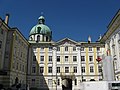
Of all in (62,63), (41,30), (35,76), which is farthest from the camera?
(41,30)

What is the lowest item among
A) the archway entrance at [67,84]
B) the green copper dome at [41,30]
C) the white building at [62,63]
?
the archway entrance at [67,84]

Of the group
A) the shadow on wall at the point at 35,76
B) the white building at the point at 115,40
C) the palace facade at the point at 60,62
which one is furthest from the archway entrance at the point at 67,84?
the white building at the point at 115,40

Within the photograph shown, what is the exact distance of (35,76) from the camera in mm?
48438

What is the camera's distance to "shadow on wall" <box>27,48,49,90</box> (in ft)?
156

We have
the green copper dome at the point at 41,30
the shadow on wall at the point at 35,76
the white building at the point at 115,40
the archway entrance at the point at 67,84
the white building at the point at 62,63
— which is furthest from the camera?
the green copper dome at the point at 41,30

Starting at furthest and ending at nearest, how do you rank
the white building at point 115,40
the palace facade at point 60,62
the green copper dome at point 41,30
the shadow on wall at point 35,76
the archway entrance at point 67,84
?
the green copper dome at point 41,30 → the archway entrance at point 67,84 → the shadow on wall at point 35,76 → the palace facade at point 60,62 → the white building at point 115,40

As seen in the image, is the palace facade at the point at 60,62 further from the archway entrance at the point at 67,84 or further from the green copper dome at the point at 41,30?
the green copper dome at the point at 41,30

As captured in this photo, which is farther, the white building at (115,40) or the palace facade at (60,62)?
the palace facade at (60,62)

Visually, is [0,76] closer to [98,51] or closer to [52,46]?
[52,46]

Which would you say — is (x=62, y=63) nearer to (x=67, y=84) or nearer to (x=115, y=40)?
(x=67, y=84)

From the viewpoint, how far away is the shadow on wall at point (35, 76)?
47.6m

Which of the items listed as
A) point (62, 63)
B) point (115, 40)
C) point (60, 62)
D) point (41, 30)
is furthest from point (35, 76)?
point (115, 40)

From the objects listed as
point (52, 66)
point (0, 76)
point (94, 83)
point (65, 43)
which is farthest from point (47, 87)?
point (94, 83)

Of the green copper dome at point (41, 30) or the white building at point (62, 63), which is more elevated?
the green copper dome at point (41, 30)
